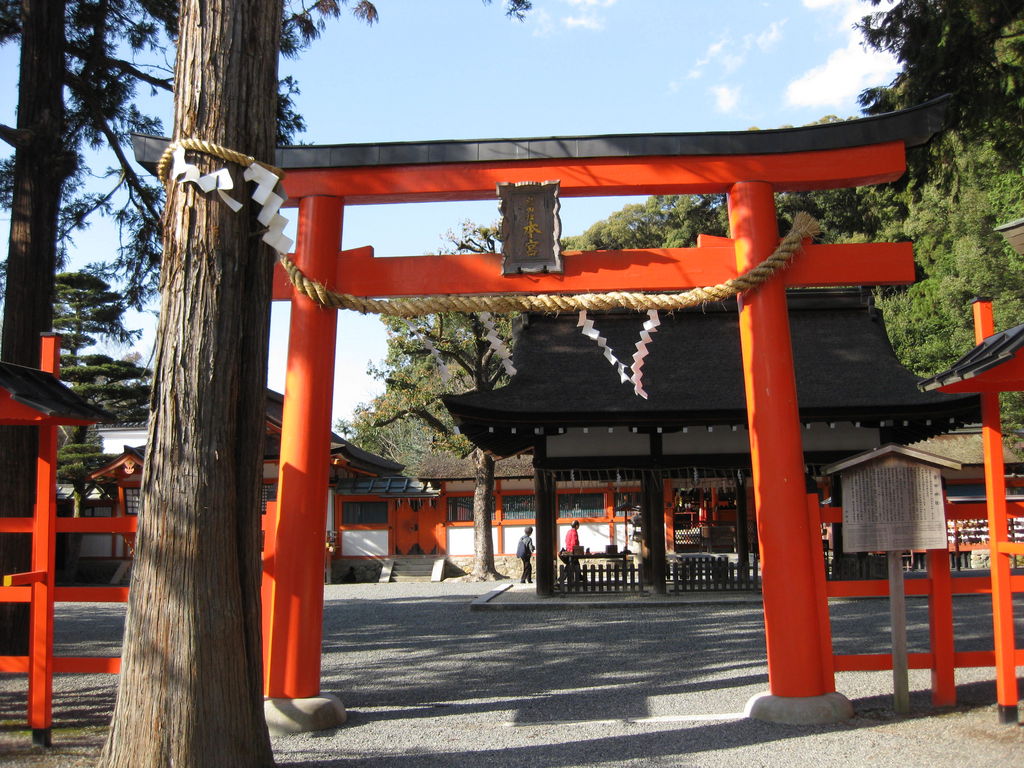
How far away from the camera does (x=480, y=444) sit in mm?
13695

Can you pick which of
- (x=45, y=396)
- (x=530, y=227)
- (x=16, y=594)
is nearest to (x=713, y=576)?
(x=530, y=227)

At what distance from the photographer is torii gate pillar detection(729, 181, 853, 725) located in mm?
4934

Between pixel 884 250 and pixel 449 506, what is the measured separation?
1809 centimetres

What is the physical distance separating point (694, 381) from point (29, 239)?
910 cm

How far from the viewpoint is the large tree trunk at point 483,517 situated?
1895cm

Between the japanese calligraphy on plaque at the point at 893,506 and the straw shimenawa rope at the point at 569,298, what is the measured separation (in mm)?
1330

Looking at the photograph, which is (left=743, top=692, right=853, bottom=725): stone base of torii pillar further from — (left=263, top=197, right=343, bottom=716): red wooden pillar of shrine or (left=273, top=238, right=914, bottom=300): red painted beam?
(left=263, top=197, right=343, bottom=716): red wooden pillar of shrine

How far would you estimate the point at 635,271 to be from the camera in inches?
215

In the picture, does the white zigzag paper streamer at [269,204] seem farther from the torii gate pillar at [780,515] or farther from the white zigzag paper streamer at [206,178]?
the torii gate pillar at [780,515]

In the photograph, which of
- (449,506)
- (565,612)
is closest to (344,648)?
(565,612)

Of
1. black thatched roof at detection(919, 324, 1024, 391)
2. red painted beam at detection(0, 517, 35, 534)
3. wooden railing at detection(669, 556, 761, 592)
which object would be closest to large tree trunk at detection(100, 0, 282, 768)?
red painted beam at detection(0, 517, 35, 534)

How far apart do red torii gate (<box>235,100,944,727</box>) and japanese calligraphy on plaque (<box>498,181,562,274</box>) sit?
0.10 meters

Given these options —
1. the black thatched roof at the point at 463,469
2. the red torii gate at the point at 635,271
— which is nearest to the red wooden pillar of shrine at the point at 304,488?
the red torii gate at the point at 635,271

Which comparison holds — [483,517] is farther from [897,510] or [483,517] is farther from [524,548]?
[897,510]
